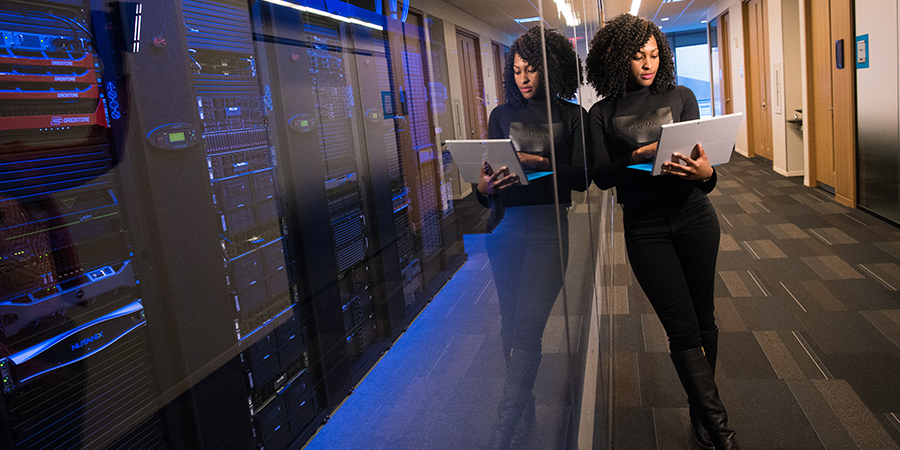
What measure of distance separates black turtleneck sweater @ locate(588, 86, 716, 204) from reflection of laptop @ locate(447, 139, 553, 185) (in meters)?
1.01

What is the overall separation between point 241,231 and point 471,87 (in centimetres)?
33

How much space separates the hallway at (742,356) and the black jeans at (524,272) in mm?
24

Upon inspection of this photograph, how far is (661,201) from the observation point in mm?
1597

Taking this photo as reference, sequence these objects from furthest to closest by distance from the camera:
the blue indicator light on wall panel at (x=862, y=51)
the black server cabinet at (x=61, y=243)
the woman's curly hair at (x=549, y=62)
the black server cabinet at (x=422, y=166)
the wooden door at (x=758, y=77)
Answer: the wooden door at (x=758, y=77) < the blue indicator light on wall panel at (x=862, y=51) < the woman's curly hair at (x=549, y=62) < the black server cabinet at (x=422, y=166) < the black server cabinet at (x=61, y=243)

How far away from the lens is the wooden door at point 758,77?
712cm

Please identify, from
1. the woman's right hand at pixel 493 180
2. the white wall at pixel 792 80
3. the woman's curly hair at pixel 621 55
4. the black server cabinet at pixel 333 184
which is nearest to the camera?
the black server cabinet at pixel 333 184

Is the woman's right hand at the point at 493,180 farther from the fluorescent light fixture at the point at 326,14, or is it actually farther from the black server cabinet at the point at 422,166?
the fluorescent light fixture at the point at 326,14

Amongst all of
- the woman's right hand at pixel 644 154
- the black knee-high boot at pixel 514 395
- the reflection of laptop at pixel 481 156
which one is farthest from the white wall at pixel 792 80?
the black knee-high boot at pixel 514 395

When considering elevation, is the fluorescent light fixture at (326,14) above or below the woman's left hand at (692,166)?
above

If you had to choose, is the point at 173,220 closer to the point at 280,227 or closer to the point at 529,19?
the point at 280,227

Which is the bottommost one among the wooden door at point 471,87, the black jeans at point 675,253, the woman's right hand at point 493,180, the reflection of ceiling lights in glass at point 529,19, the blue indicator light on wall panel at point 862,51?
the black jeans at point 675,253

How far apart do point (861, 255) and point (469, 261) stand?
12.4 ft

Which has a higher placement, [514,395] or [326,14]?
[326,14]

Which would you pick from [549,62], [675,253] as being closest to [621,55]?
[675,253]
